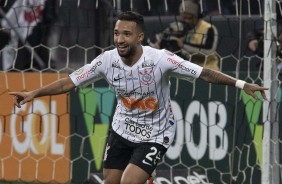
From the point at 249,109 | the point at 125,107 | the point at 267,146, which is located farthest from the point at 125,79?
the point at 249,109

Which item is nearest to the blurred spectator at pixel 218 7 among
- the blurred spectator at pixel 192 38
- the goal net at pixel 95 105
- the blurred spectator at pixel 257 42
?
the goal net at pixel 95 105

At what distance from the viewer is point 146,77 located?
27.0ft

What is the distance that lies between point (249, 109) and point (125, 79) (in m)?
2.89

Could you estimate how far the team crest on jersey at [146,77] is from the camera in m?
8.22

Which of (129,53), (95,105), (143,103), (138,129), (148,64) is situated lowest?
(95,105)

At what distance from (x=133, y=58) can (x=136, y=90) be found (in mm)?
264

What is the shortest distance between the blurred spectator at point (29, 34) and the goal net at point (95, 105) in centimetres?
1

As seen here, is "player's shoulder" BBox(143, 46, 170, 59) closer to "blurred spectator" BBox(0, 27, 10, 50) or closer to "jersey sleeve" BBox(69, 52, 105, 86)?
"jersey sleeve" BBox(69, 52, 105, 86)

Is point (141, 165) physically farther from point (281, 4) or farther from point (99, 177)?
point (281, 4)

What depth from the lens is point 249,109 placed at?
10.8 meters

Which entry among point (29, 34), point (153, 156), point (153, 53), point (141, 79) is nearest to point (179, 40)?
point (29, 34)

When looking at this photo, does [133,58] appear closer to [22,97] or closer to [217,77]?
[217,77]

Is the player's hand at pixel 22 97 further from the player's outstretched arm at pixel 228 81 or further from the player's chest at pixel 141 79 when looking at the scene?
the player's outstretched arm at pixel 228 81

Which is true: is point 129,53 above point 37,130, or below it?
above
